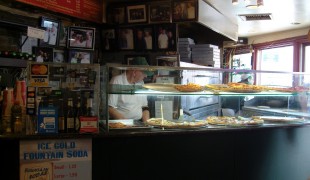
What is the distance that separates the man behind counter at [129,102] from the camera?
231 centimetres

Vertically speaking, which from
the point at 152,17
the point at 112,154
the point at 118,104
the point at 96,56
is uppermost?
the point at 152,17

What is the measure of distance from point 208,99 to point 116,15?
68.2 inches

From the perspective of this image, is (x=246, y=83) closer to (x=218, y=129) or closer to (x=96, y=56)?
(x=218, y=129)

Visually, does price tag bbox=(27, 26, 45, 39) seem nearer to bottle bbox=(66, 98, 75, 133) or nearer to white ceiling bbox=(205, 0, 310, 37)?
bottle bbox=(66, 98, 75, 133)

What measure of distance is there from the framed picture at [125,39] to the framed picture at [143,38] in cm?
6

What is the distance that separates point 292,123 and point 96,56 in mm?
2454

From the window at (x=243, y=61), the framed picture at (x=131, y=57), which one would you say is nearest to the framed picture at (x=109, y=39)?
the framed picture at (x=131, y=57)

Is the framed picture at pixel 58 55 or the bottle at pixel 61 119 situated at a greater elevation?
the framed picture at pixel 58 55

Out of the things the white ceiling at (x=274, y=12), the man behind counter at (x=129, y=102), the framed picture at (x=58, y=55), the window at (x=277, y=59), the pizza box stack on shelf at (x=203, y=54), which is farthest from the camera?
the window at (x=277, y=59)

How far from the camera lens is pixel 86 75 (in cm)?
216

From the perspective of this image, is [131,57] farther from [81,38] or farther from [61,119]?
[61,119]

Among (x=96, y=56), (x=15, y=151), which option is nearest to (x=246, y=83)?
(x=96, y=56)

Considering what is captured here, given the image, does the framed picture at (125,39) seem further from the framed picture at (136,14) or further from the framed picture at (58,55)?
the framed picture at (58,55)

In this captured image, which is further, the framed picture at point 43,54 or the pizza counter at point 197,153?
the framed picture at point 43,54
